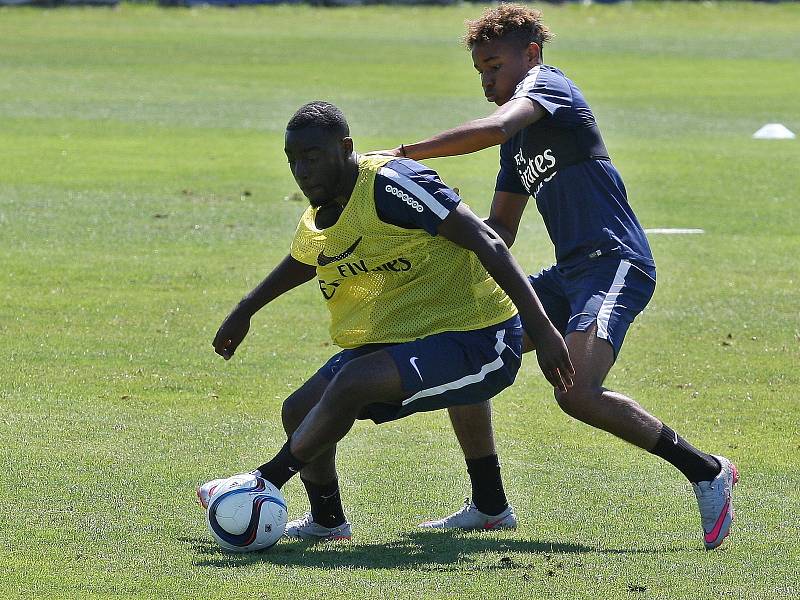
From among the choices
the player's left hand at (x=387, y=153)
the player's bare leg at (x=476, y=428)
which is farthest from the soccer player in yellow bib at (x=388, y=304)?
the player's bare leg at (x=476, y=428)

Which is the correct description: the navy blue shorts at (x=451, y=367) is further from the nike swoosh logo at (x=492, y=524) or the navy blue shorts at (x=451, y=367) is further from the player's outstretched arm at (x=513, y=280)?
Answer: the nike swoosh logo at (x=492, y=524)

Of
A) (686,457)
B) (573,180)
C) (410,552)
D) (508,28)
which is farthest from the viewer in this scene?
(508,28)

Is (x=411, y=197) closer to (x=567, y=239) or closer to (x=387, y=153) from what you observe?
(x=387, y=153)

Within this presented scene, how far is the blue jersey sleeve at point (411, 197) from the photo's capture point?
6055mm

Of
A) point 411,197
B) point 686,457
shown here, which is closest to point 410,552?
point 686,457

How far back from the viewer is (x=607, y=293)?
6828 millimetres

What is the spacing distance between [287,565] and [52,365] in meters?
4.32

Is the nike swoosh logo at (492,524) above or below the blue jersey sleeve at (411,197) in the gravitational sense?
below

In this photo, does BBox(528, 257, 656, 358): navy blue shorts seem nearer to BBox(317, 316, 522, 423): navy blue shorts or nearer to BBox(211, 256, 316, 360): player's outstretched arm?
BBox(317, 316, 522, 423): navy blue shorts

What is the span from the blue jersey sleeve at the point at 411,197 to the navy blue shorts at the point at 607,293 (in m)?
1.01

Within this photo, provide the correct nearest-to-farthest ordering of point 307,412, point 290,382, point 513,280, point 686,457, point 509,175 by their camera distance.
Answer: point 513,280
point 307,412
point 686,457
point 509,175
point 290,382

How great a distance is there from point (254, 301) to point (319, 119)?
1.08 meters

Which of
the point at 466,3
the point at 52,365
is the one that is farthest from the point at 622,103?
the point at 466,3

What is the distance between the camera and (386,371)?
20.0 feet
